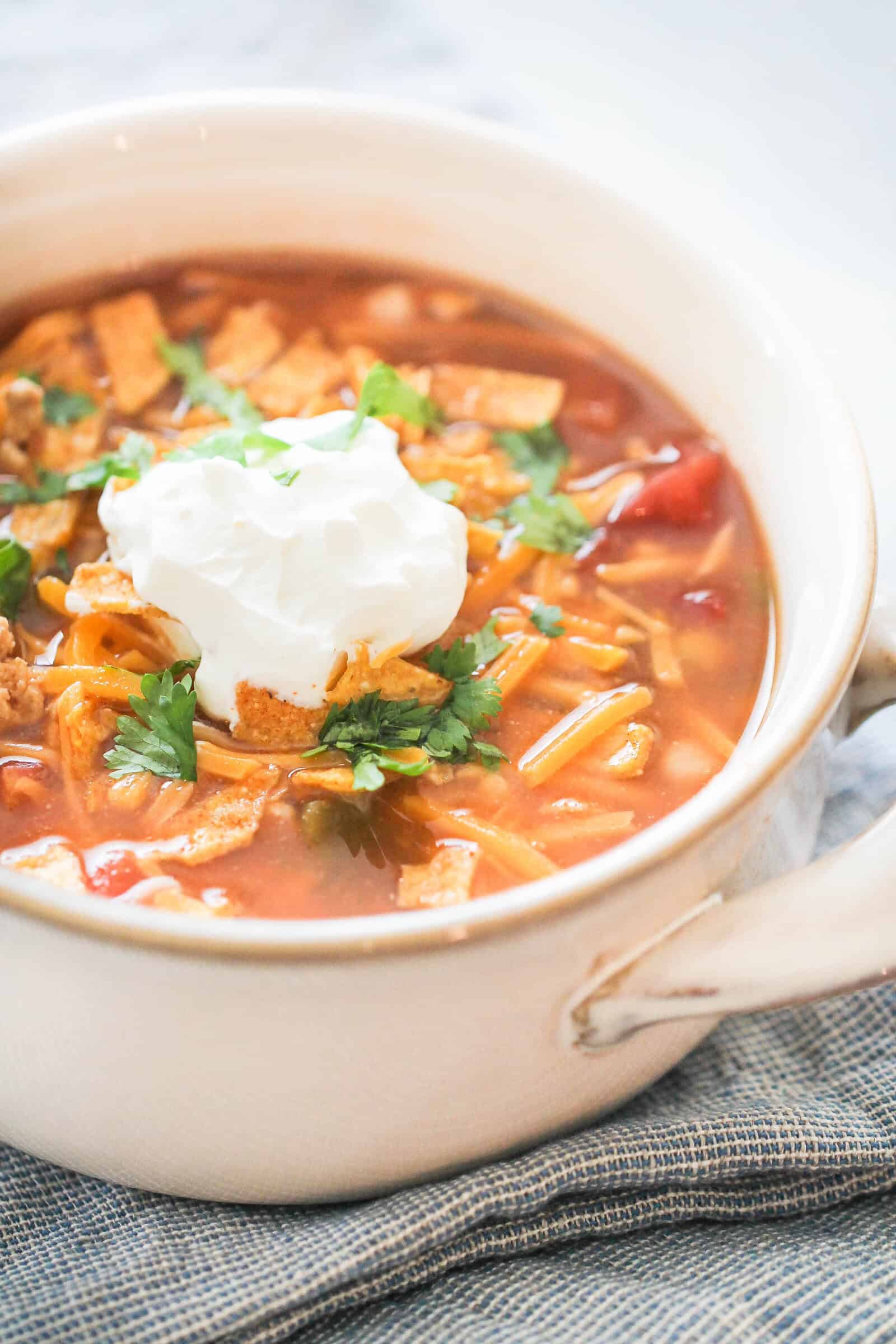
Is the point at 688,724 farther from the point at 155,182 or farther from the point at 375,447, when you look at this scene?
the point at 155,182

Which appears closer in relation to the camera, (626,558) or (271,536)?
(271,536)

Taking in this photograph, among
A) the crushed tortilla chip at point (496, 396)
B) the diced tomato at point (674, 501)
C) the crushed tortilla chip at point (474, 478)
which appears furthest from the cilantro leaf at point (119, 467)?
the diced tomato at point (674, 501)

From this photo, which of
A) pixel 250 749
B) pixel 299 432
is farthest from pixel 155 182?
pixel 250 749

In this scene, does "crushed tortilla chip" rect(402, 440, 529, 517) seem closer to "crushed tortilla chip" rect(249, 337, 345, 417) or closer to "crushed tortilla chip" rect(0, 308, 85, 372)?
"crushed tortilla chip" rect(249, 337, 345, 417)

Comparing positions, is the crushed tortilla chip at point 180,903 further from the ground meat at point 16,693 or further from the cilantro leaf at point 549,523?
the cilantro leaf at point 549,523

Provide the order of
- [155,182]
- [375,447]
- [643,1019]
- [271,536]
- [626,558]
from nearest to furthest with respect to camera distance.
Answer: [643,1019], [271,536], [375,447], [626,558], [155,182]

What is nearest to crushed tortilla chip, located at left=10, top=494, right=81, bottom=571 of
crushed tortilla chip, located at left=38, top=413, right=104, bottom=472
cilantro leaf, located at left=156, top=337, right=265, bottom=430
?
crushed tortilla chip, located at left=38, top=413, right=104, bottom=472

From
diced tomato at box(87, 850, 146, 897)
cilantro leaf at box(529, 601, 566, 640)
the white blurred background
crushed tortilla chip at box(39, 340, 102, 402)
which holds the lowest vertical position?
diced tomato at box(87, 850, 146, 897)

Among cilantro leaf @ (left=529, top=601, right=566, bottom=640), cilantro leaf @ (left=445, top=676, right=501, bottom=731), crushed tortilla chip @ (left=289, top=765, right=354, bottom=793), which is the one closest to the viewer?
crushed tortilla chip @ (left=289, top=765, right=354, bottom=793)
